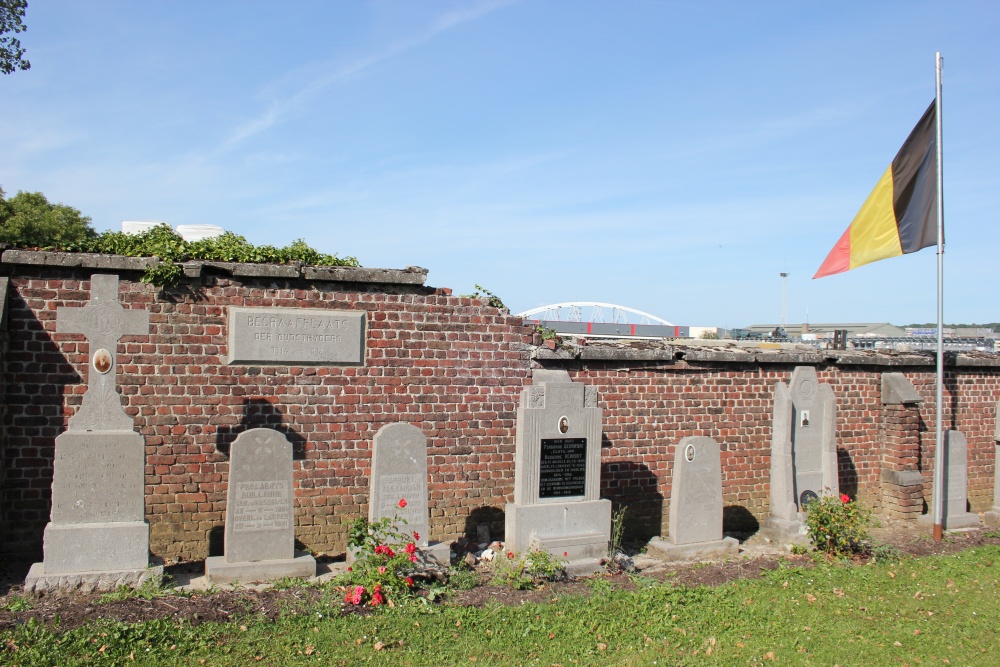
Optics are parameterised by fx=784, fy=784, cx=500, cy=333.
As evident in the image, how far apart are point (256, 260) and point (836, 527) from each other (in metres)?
7.47

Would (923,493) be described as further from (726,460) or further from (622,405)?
(622,405)

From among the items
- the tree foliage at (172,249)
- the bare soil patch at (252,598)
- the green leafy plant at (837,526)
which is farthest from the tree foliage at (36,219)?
the green leafy plant at (837,526)

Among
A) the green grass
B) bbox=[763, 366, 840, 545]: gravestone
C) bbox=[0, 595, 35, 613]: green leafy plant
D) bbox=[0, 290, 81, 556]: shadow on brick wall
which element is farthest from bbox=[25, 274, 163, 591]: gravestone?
bbox=[763, 366, 840, 545]: gravestone

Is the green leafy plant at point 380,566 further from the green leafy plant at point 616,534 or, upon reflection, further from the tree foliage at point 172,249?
the tree foliage at point 172,249

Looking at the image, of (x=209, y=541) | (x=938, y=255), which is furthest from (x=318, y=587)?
(x=938, y=255)

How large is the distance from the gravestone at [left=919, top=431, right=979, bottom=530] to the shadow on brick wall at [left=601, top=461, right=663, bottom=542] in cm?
444

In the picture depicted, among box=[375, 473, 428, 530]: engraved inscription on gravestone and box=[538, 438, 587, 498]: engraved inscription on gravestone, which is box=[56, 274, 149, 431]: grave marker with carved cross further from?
box=[538, 438, 587, 498]: engraved inscription on gravestone

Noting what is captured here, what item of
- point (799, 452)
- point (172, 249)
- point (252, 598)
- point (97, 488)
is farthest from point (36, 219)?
point (799, 452)

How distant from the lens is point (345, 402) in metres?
9.00

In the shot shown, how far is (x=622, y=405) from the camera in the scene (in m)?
10.5

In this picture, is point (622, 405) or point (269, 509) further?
point (622, 405)

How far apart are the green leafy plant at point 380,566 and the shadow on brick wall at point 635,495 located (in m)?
3.49

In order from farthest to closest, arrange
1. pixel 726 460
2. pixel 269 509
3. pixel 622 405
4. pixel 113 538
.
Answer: pixel 726 460, pixel 622 405, pixel 269 509, pixel 113 538

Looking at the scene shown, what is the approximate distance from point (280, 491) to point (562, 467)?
2990mm
